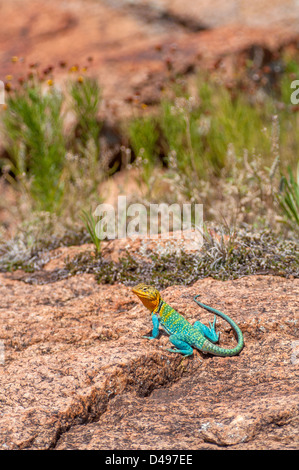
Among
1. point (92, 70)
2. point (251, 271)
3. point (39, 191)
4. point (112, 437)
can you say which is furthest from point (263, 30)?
point (112, 437)

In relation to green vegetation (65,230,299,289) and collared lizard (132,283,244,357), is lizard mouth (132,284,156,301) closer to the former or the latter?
collared lizard (132,283,244,357)

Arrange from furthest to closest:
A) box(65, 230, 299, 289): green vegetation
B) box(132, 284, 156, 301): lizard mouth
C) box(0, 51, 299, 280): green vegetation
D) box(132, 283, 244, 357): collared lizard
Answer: box(0, 51, 299, 280): green vegetation < box(65, 230, 299, 289): green vegetation < box(132, 284, 156, 301): lizard mouth < box(132, 283, 244, 357): collared lizard

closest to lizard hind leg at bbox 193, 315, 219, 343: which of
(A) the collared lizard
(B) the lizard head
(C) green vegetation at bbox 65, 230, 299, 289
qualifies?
(A) the collared lizard

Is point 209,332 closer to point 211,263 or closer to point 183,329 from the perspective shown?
point 183,329

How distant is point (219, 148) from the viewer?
6.65 meters

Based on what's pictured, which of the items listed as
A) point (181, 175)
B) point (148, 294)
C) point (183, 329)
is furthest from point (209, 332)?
point (181, 175)

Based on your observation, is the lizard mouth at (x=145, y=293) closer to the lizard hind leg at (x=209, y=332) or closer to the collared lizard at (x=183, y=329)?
the collared lizard at (x=183, y=329)

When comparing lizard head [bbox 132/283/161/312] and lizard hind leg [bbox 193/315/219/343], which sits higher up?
lizard head [bbox 132/283/161/312]

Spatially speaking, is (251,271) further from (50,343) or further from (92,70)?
(92,70)

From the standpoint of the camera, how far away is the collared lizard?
319 centimetres

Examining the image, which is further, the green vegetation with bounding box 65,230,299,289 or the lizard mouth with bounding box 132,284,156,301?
the green vegetation with bounding box 65,230,299,289

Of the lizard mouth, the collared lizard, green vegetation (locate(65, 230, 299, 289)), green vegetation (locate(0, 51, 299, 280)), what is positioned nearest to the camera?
the collared lizard
